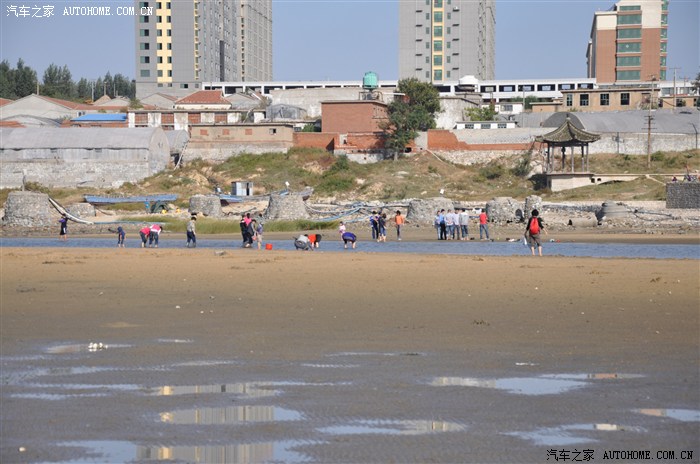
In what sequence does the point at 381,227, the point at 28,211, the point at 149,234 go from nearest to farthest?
the point at 149,234 < the point at 381,227 < the point at 28,211

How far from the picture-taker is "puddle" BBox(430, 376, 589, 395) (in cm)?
995

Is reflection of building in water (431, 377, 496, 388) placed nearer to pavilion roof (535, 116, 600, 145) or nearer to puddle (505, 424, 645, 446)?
puddle (505, 424, 645, 446)

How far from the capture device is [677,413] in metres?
9.03

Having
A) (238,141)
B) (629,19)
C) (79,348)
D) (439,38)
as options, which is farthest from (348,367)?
(439,38)

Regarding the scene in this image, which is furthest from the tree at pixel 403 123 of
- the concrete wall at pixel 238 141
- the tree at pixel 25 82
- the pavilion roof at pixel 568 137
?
the tree at pixel 25 82

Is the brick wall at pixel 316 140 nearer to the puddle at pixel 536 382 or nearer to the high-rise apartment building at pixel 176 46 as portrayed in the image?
the high-rise apartment building at pixel 176 46

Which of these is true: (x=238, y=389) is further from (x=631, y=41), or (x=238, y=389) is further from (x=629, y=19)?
(x=629, y=19)

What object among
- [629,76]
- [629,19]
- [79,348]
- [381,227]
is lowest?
[79,348]

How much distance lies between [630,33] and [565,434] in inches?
4440

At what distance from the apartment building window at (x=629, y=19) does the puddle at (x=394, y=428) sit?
11283 centimetres

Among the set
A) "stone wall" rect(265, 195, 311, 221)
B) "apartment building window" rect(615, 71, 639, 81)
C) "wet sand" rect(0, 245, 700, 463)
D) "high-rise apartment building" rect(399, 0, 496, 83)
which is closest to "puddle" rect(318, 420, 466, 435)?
"wet sand" rect(0, 245, 700, 463)

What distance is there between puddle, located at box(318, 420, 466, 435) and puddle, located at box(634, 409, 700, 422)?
1.82 meters

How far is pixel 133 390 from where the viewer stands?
9898 millimetres

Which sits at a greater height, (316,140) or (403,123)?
(403,123)
